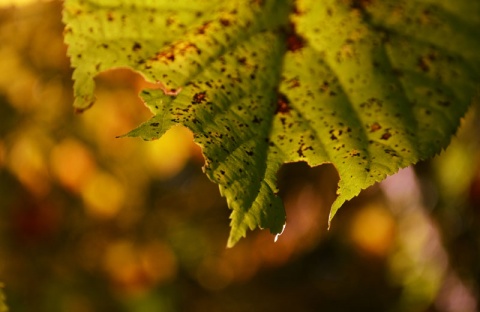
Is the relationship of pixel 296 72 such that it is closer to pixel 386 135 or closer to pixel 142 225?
pixel 386 135

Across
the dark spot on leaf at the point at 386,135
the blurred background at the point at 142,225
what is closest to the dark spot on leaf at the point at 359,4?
the dark spot on leaf at the point at 386,135

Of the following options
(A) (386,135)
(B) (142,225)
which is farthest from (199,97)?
(B) (142,225)

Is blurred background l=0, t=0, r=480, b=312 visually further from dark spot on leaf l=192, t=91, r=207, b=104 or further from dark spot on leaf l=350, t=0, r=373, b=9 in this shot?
dark spot on leaf l=192, t=91, r=207, b=104

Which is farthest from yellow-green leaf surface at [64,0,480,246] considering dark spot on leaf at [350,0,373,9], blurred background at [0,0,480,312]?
blurred background at [0,0,480,312]

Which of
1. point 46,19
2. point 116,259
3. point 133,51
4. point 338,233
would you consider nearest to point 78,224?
point 116,259

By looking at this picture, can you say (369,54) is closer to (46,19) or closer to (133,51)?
(133,51)

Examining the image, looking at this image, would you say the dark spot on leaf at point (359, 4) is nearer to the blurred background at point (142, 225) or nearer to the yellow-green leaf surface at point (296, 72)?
the yellow-green leaf surface at point (296, 72)

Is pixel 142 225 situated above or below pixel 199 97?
below
